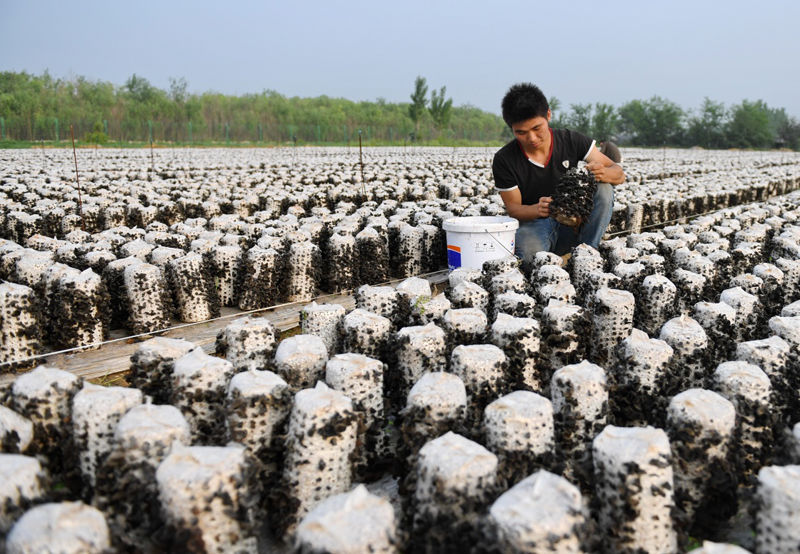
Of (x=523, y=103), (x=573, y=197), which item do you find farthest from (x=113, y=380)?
(x=573, y=197)

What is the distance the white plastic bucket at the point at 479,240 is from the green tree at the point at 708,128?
56.7 m

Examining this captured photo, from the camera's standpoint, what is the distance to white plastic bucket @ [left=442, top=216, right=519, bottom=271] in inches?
168

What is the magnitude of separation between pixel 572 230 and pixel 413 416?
3421 mm

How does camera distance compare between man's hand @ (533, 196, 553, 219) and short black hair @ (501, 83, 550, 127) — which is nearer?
A: short black hair @ (501, 83, 550, 127)

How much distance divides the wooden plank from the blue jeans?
1.49 metres

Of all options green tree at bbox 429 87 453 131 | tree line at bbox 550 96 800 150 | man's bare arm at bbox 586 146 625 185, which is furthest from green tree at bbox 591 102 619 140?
man's bare arm at bbox 586 146 625 185

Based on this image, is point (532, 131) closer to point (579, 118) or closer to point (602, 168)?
point (602, 168)

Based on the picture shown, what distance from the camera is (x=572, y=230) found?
4.98 m

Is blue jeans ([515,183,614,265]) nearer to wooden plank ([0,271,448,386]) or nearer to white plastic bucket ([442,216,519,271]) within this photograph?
white plastic bucket ([442,216,519,271])

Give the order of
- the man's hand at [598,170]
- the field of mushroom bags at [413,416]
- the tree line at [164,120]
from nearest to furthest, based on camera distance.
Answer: the field of mushroom bags at [413,416] → the man's hand at [598,170] → the tree line at [164,120]

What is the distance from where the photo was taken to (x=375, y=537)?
138 cm

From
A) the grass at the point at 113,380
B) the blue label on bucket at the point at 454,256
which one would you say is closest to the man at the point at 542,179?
the blue label on bucket at the point at 454,256

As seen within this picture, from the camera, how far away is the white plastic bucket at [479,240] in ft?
14.0

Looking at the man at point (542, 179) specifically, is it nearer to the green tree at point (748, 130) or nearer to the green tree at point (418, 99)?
the green tree at point (418, 99)
